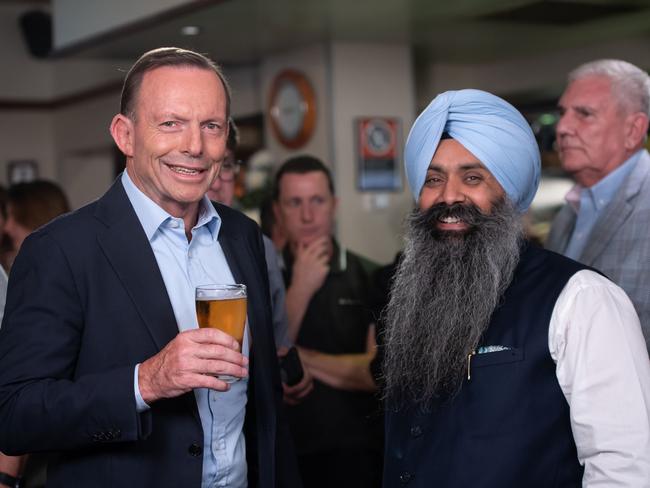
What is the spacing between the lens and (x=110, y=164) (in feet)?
38.2

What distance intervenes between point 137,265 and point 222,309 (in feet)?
1.20

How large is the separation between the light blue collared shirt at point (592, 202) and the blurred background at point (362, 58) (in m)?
2.03

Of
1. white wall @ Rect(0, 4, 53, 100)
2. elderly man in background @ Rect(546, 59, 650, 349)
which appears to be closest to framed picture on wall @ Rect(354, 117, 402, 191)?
elderly man in background @ Rect(546, 59, 650, 349)

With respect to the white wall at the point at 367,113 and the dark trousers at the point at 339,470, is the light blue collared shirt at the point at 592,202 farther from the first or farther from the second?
the white wall at the point at 367,113

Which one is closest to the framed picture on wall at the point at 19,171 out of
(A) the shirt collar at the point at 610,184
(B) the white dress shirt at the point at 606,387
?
(A) the shirt collar at the point at 610,184

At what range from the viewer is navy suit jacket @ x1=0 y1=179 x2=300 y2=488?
6.08 ft

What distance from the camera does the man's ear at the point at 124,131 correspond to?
6.91ft

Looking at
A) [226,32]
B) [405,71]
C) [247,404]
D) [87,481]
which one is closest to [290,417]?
[247,404]

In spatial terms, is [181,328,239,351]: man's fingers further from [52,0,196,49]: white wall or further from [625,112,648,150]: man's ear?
[52,0,196,49]: white wall

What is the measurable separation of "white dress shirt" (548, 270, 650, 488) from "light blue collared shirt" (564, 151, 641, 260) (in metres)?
1.42

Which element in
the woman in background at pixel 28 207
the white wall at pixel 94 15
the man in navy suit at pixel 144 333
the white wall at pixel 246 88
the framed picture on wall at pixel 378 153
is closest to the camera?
the man in navy suit at pixel 144 333

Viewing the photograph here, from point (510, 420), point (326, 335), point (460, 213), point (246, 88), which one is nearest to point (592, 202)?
point (326, 335)

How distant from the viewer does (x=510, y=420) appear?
1.89m

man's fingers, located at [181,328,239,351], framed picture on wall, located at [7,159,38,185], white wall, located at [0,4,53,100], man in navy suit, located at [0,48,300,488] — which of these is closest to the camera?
man's fingers, located at [181,328,239,351]
